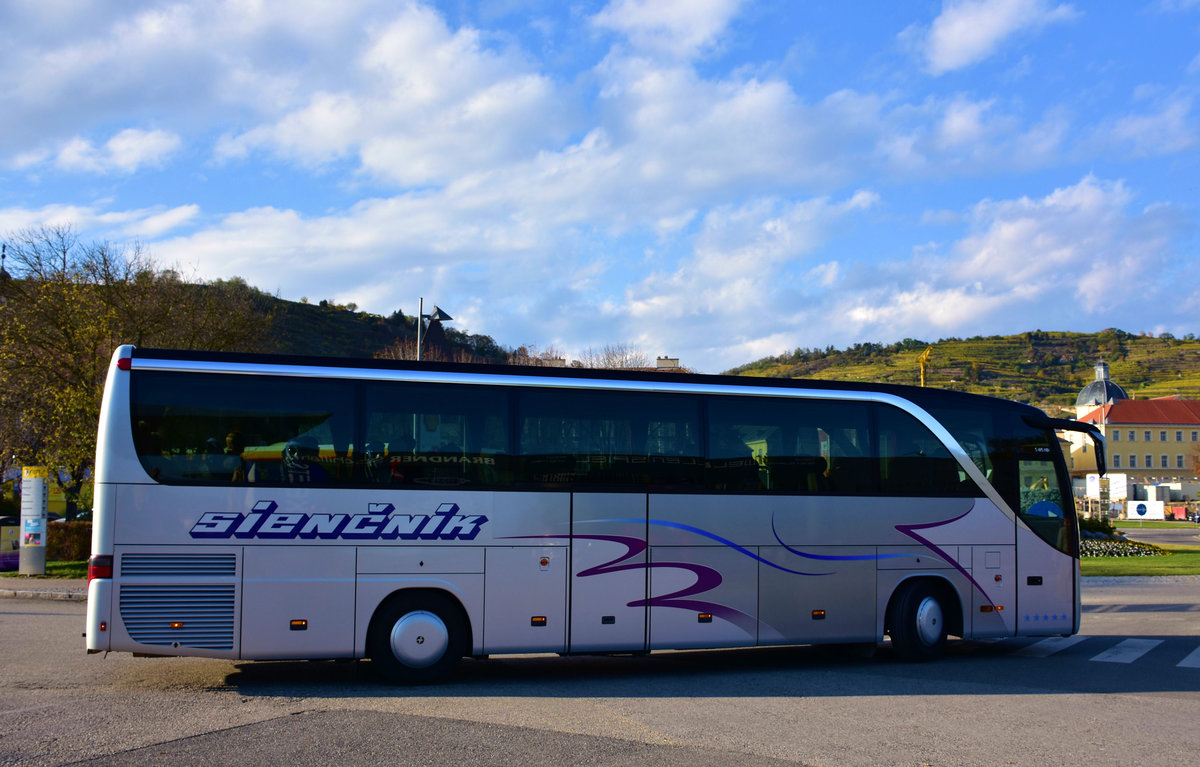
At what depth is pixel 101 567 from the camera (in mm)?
8914

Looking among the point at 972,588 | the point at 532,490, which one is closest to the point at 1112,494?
the point at 972,588

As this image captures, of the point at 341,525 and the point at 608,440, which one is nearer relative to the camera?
the point at 341,525

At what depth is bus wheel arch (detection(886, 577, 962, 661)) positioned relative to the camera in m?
11.6

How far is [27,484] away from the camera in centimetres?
2058

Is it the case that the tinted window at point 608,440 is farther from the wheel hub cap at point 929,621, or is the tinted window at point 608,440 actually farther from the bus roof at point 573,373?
the wheel hub cap at point 929,621

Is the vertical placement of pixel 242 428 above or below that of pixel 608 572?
above

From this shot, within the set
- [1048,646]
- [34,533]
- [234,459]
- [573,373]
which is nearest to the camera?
[234,459]

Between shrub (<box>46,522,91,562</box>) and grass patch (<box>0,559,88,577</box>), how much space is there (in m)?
0.29

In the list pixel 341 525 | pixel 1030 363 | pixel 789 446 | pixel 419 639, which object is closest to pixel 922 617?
pixel 789 446

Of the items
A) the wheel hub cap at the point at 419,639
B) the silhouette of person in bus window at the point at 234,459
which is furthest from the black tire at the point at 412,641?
the silhouette of person in bus window at the point at 234,459

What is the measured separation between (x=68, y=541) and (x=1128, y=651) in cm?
2281

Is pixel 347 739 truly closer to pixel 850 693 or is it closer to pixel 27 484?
pixel 850 693

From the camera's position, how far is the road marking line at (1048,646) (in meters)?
12.6

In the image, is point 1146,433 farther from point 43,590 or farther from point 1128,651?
point 43,590
